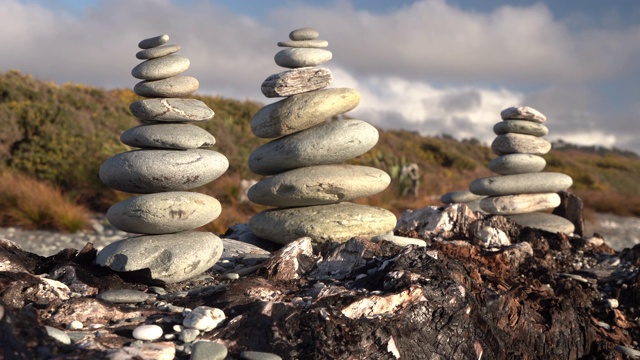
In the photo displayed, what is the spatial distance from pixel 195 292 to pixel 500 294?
7.75 ft

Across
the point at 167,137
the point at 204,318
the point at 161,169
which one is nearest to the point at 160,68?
the point at 167,137

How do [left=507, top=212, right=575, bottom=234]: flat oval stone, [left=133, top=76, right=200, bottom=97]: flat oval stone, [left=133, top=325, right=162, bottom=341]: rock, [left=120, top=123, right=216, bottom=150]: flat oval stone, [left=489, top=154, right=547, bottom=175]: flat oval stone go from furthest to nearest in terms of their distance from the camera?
[left=489, top=154, right=547, bottom=175]: flat oval stone
[left=507, top=212, right=575, bottom=234]: flat oval stone
[left=133, top=76, right=200, bottom=97]: flat oval stone
[left=120, top=123, right=216, bottom=150]: flat oval stone
[left=133, top=325, right=162, bottom=341]: rock

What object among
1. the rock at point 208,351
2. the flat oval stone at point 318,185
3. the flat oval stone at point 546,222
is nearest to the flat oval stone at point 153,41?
the flat oval stone at point 318,185

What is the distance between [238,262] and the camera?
5934mm

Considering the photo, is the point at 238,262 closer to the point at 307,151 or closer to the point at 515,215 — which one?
the point at 307,151

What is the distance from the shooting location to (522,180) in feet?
30.4

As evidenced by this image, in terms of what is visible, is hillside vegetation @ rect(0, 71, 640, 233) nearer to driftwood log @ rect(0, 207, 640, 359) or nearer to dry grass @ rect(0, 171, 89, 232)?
dry grass @ rect(0, 171, 89, 232)

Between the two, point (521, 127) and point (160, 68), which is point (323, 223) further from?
point (521, 127)

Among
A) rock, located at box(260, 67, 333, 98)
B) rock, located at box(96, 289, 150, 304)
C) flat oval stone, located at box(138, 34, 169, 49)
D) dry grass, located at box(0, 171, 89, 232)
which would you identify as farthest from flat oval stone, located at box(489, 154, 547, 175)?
dry grass, located at box(0, 171, 89, 232)

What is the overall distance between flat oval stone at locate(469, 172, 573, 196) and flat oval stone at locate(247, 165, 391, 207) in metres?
2.94

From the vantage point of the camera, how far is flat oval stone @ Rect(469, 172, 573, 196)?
9203 millimetres

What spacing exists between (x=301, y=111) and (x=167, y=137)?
5.76 ft

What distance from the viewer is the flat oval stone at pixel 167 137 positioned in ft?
17.9

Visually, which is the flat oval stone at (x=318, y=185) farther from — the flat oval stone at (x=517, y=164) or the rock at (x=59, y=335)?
the rock at (x=59, y=335)
